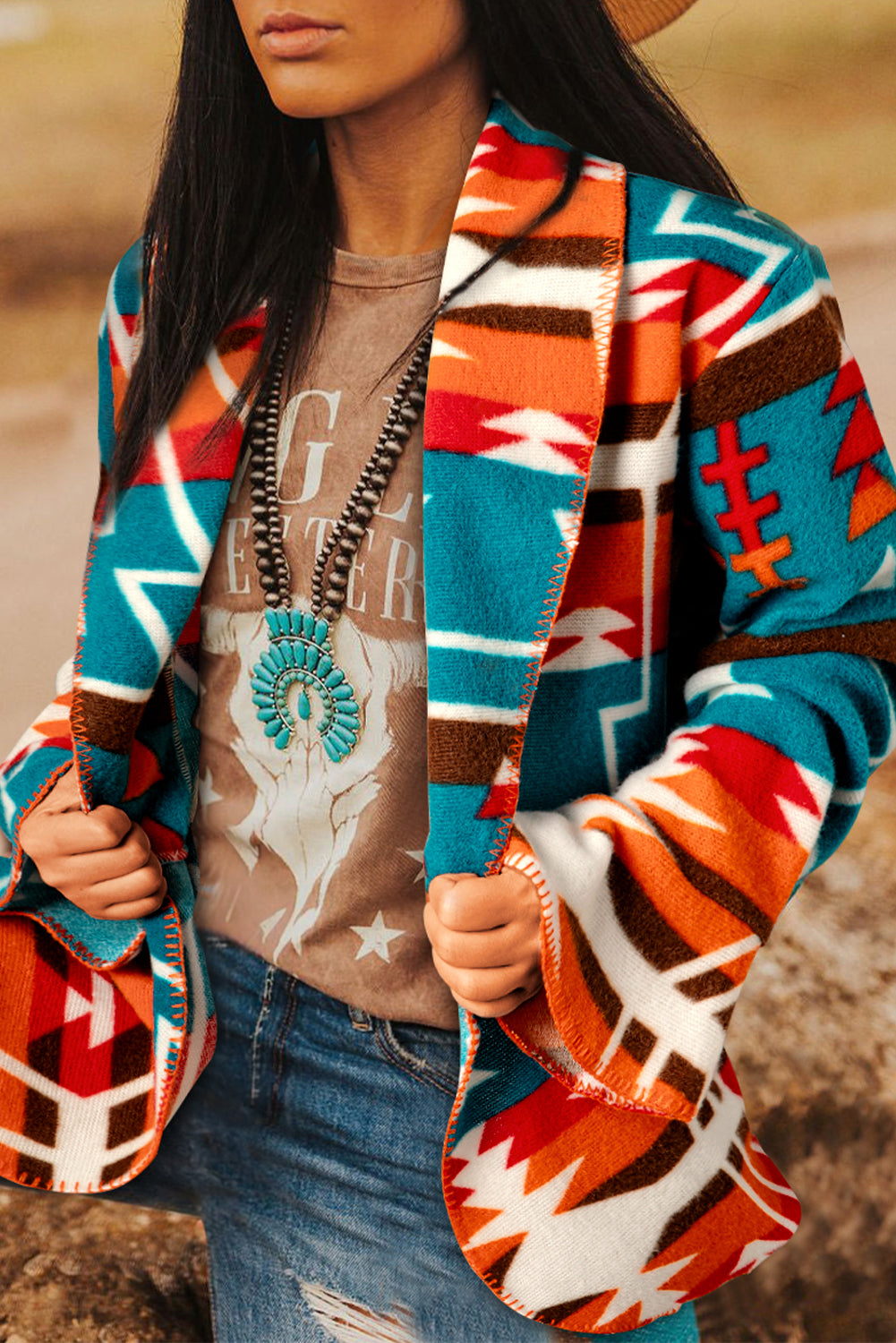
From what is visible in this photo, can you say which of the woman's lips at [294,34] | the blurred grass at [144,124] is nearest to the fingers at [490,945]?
the woman's lips at [294,34]

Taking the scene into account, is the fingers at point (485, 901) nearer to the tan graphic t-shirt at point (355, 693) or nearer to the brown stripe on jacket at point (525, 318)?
the tan graphic t-shirt at point (355, 693)

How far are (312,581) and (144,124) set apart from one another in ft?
1.54

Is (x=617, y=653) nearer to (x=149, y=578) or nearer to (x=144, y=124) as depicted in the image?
(x=149, y=578)

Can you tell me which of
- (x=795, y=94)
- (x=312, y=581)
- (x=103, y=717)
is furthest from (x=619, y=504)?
(x=795, y=94)

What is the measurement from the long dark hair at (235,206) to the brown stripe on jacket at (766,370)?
104 millimetres

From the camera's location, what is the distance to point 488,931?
46cm

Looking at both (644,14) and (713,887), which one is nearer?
(713,887)

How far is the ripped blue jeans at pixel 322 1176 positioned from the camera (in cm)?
57

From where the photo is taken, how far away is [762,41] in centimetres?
83

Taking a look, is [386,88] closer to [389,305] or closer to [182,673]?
[389,305]

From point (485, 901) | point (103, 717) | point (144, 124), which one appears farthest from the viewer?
point (144, 124)

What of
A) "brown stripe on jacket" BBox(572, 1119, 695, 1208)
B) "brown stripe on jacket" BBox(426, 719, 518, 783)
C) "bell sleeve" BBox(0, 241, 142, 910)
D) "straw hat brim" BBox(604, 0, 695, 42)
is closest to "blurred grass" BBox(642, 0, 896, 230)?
"straw hat brim" BBox(604, 0, 695, 42)

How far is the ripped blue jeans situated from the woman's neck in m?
0.34

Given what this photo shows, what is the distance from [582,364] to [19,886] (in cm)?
35
